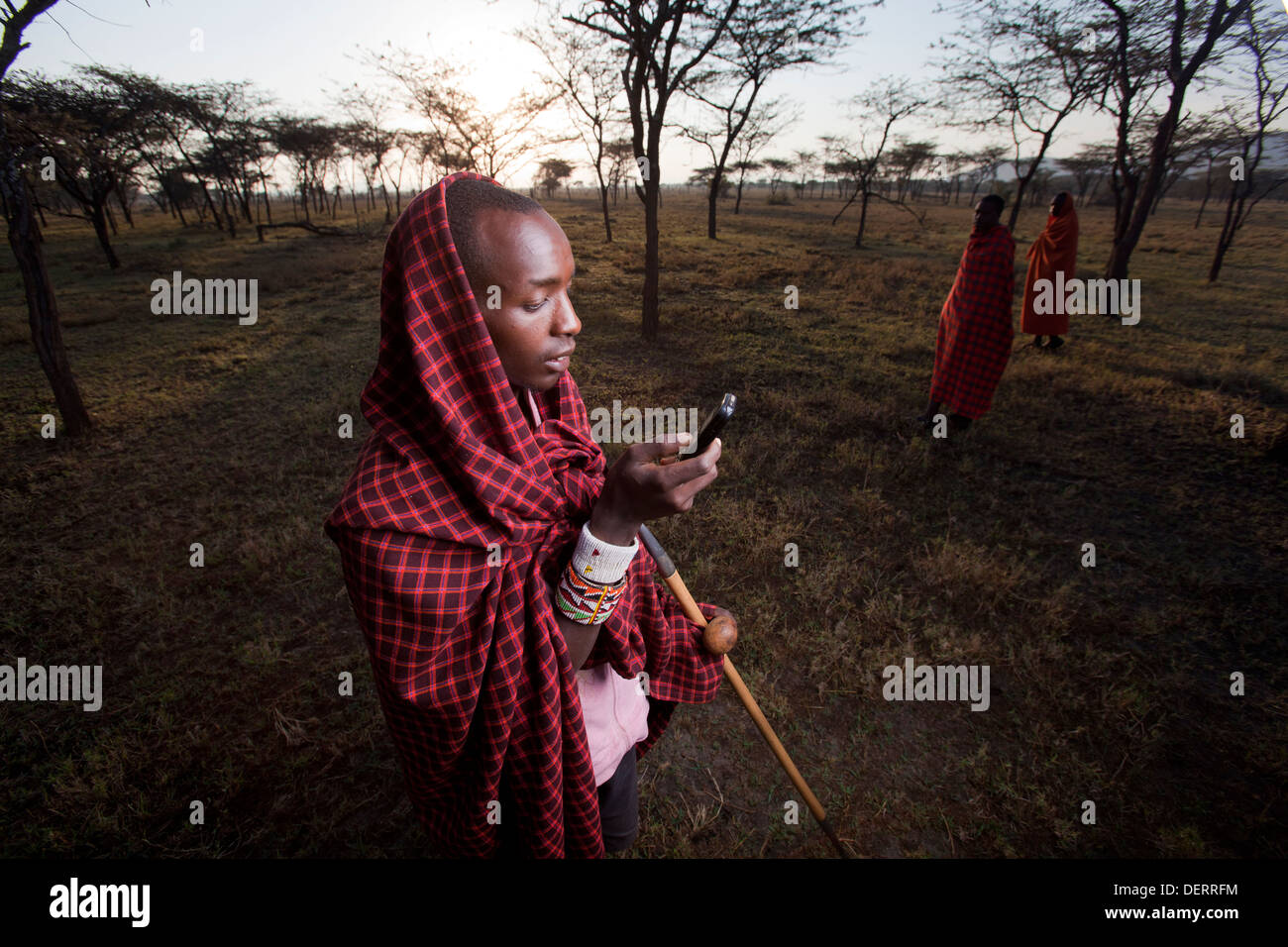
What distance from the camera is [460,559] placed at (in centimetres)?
106

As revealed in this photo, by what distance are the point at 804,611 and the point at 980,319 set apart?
390 centimetres

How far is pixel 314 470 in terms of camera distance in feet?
17.1

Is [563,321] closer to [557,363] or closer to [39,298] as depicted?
[557,363]

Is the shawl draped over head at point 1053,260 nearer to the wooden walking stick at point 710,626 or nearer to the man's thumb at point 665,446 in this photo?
the wooden walking stick at point 710,626

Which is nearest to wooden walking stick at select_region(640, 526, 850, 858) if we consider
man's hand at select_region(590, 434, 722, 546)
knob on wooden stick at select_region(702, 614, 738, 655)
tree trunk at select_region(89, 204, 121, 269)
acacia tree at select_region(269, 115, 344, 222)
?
knob on wooden stick at select_region(702, 614, 738, 655)

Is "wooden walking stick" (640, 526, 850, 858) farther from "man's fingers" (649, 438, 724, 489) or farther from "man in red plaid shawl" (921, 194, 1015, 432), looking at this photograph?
"man in red plaid shawl" (921, 194, 1015, 432)

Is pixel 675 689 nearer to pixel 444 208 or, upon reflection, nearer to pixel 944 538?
pixel 444 208

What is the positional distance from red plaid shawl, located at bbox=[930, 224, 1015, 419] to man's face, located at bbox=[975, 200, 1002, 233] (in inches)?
2.2

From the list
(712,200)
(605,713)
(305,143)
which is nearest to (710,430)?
(605,713)

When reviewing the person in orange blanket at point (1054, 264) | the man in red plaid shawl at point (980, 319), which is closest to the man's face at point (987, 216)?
the man in red plaid shawl at point (980, 319)

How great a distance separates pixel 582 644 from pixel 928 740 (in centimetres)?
241

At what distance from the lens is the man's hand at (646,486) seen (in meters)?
0.98

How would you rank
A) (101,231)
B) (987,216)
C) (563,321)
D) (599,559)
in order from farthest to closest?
(101,231) → (987,216) → (563,321) → (599,559)

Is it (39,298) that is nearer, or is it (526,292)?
(526,292)
